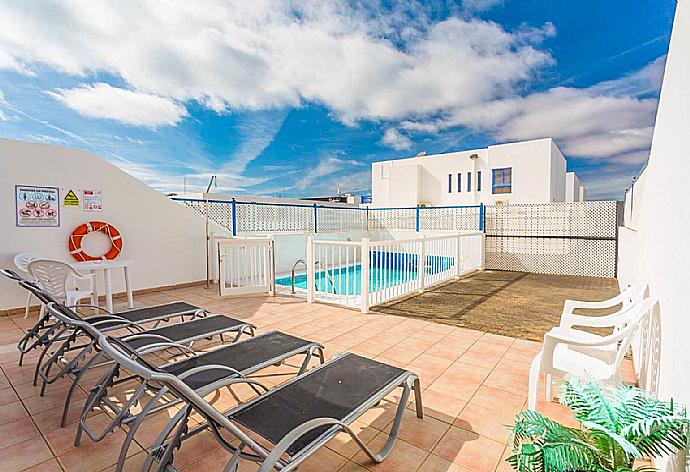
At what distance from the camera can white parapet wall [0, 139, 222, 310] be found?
5086 mm

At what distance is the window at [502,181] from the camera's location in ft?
53.0

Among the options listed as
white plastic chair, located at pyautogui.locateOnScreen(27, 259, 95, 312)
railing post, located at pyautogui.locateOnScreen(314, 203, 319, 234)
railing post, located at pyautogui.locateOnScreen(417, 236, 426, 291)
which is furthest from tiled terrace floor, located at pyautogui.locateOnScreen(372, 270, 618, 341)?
railing post, located at pyautogui.locateOnScreen(314, 203, 319, 234)

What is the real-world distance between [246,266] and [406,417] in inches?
191

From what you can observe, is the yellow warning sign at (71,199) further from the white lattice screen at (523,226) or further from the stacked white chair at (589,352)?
the stacked white chair at (589,352)

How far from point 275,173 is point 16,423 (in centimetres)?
2757

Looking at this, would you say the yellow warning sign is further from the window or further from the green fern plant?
the window

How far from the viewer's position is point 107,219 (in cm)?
600

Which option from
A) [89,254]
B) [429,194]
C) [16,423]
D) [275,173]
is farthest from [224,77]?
[275,173]

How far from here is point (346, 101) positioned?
45.5ft

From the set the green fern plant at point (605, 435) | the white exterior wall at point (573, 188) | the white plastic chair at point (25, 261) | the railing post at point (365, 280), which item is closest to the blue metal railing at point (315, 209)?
the white plastic chair at point (25, 261)

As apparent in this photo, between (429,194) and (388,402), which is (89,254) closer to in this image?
(388,402)

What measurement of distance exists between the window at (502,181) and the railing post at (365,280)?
A: 45.5 ft

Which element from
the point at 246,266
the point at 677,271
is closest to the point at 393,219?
the point at 246,266

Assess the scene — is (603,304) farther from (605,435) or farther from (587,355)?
(605,435)
